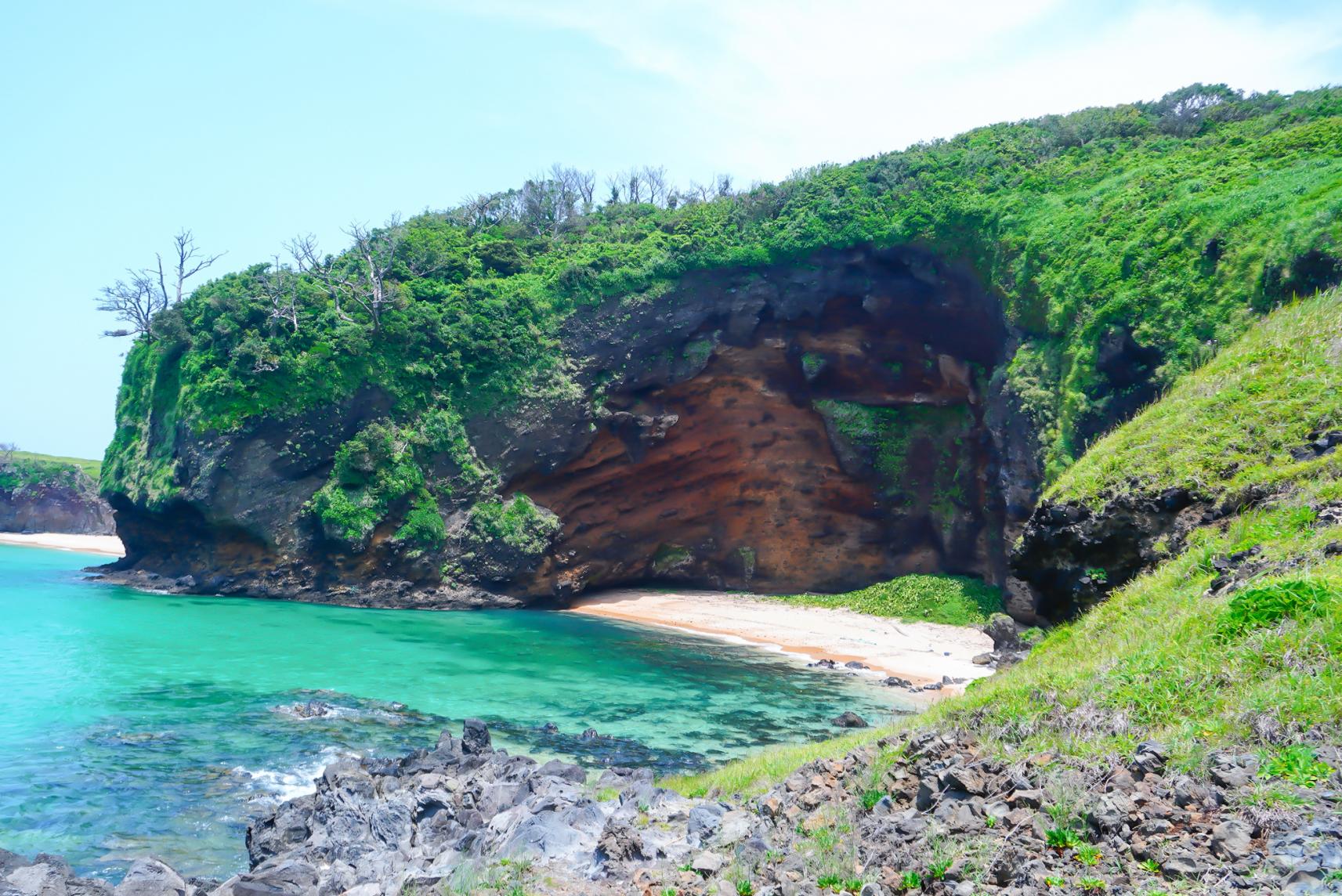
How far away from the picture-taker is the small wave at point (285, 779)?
1211 centimetres

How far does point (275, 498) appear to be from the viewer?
3519 cm

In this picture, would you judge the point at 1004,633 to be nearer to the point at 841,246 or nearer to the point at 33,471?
the point at 841,246

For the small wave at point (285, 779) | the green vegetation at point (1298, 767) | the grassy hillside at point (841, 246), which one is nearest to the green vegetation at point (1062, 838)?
the green vegetation at point (1298, 767)

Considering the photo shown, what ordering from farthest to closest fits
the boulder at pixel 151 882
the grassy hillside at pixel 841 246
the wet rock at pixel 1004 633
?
the wet rock at pixel 1004 633 < the grassy hillside at pixel 841 246 < the boulder at pixel 151 882

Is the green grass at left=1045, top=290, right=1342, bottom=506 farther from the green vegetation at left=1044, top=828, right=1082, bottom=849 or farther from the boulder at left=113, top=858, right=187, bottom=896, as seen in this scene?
the boulder at left=113, top=858, right=187, bottom=896

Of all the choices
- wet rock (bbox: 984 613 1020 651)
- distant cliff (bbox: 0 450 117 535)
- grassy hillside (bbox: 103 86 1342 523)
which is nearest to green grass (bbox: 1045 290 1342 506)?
grassy hillside (bbox: 103 86 1342 523)

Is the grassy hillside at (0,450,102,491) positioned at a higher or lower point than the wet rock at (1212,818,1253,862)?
higher

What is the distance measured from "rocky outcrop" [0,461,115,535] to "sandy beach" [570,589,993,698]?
6396cm

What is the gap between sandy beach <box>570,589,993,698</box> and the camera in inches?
961

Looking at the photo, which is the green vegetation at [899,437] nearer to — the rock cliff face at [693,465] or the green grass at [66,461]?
the rock cliff face at [693,465]

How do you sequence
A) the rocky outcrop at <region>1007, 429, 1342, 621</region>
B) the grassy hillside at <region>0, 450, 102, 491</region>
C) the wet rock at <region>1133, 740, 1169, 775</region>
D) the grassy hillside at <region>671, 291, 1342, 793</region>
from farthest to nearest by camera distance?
the grassy hillside at <region>0, 450, 102, 491</region> → the rocky outcrop at <region>1007, 429, 1342, 621</region> → the grassy hillside at <region>671, 291, 1342, 793</region> → the wet rock at <region>1133, 740, 1169, 775</region>

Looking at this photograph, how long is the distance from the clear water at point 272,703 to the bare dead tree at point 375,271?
47.1ft

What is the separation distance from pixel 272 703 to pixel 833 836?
49.3 ft

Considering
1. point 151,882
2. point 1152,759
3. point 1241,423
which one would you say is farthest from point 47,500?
point 1152,759
